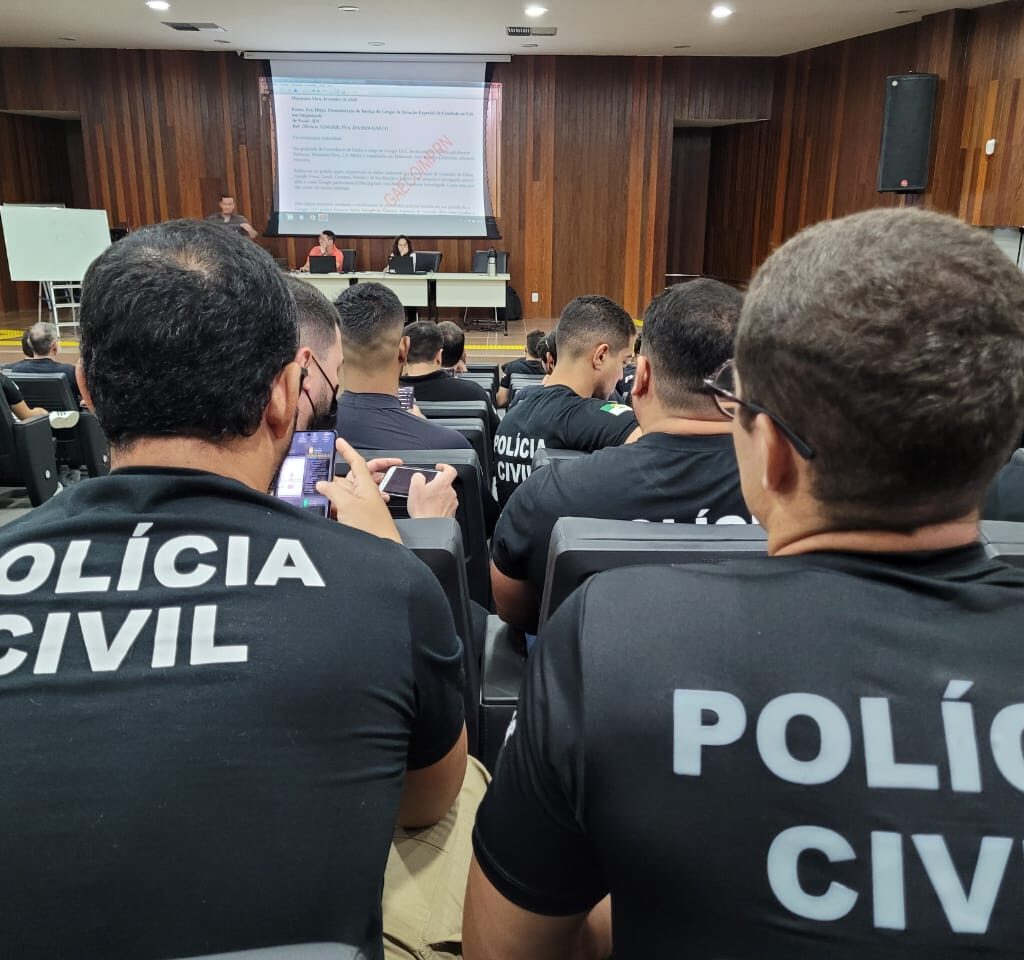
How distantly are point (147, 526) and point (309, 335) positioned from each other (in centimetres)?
131

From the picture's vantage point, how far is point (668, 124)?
938 cm

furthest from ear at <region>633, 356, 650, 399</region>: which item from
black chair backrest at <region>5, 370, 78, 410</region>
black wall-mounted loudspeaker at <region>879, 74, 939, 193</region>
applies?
black wall-mounted loudspeaker at <region>879, 74, 939, 193</region>

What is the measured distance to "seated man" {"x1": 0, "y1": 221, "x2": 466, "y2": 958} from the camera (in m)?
0.61

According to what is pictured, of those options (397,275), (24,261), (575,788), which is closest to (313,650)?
(575,788)

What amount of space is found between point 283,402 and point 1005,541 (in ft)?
2.93

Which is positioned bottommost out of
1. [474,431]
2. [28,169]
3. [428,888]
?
[428,888]

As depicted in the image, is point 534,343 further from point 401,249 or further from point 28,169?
point 28,169

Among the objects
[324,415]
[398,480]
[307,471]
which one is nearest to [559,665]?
[307,471]

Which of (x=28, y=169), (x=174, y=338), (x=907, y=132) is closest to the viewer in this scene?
(x=174, y=338)

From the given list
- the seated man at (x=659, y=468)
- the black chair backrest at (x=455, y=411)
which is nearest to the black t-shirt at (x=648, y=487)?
the seated man at (x=659, y=468)

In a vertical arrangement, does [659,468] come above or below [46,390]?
above

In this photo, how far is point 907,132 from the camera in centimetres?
677

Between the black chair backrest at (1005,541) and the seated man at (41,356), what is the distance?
4531 millimetres

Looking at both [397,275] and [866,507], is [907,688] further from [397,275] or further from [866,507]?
[397,275]
